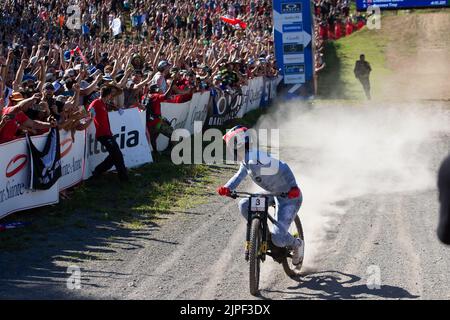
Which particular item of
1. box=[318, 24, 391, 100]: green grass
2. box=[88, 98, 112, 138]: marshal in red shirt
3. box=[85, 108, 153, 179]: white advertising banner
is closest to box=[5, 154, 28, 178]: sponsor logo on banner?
box=[88, 98, 112, 138]: marshal in red shirt

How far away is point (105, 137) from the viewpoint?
14031mm

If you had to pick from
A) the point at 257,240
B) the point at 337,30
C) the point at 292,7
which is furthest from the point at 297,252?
the point at 337,30

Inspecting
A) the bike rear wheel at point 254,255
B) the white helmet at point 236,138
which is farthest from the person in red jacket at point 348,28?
the bike rear wheel at point 254,255

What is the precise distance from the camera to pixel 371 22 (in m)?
56.6

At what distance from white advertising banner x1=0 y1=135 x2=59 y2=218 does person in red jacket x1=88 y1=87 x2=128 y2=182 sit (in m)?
1.83

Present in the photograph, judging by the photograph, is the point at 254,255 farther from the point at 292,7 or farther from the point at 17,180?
the point at 292,7

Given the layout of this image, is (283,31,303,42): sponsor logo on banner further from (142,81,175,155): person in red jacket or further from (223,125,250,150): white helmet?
(223,125,250,150): white helmet

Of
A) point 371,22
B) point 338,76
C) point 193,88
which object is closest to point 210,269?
point 193,88

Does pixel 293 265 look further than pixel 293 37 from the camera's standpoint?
No

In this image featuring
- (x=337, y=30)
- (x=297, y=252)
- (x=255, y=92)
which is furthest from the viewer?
(x=337, y=30)

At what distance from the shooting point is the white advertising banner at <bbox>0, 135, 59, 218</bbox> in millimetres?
11086

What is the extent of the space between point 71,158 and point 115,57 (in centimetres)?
738

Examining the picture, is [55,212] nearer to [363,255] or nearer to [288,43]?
[363,255]

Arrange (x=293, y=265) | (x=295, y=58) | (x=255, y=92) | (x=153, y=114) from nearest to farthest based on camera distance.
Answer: (x=293, y=265), (x=153, y=114), (x=255, y=92), (x=295, y=58)
